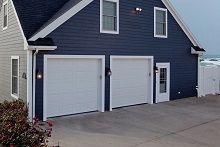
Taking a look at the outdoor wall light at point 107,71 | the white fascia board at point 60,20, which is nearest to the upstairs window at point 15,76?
the white fascia board at point 60,20

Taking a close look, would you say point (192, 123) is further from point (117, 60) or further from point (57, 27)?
point (57, 27)

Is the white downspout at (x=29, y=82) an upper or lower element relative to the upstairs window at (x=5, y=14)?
lower

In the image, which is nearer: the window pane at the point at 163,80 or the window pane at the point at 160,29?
the window pane at the point at 160,29

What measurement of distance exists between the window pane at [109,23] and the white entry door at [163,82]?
138 inches

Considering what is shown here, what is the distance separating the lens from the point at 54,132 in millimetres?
10195

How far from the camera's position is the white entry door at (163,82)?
16.6 m

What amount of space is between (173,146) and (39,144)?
4768 mm

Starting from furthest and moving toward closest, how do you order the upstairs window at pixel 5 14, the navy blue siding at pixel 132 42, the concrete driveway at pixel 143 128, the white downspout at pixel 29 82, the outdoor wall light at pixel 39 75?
the upstairs window at pixel 5 14
the navy blue siding at pixel 132 42
the outdoor wall light at pixel 39 75
the white downspout at pixel 29 82
the concrete driveway at pixel 143 128

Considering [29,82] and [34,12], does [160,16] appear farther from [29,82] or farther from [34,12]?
[29,82]

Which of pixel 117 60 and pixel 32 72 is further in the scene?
pixel 117 60

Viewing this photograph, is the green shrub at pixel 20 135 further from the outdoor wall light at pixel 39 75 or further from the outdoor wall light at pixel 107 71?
the outdoor wall light at pixel 107 71

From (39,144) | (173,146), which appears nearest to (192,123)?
(173,146)

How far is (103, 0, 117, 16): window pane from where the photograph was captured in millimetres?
14109

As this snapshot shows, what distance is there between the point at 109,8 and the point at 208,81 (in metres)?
9.25
